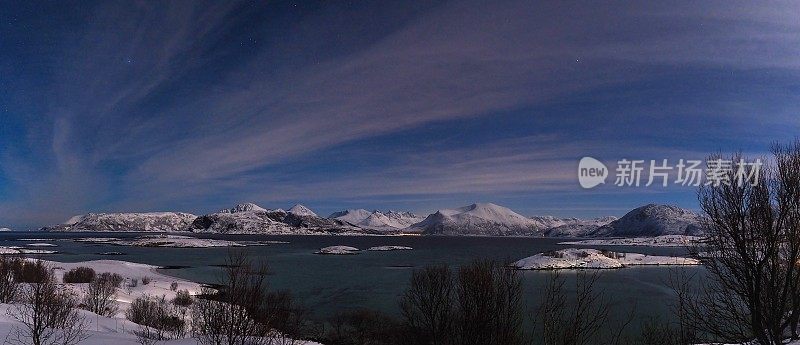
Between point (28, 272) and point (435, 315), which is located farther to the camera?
point (28, 272)

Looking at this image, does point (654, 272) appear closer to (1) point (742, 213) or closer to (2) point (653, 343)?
(2) point (653, 343)

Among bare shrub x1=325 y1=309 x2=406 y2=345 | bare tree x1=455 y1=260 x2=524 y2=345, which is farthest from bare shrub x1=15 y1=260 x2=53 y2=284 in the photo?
bare tree x1=455 y1=260 x2=524 y2=345

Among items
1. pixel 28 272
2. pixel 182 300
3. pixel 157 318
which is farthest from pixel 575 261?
pixel 28 272

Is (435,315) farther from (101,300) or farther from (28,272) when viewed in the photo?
(28,272)

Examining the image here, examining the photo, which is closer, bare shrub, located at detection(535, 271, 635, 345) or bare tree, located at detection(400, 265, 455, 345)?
bare shrub, located at detection(535, 271, 635, 345)

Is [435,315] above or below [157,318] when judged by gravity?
above

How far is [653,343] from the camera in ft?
71.0

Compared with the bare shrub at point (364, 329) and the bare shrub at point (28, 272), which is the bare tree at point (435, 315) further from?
the bare shrub at point (28, 272)

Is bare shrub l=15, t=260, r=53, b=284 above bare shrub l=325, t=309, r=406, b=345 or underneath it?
above

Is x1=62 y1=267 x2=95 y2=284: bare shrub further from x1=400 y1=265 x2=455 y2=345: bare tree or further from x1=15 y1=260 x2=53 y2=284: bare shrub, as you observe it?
x1=400 y1=265 x2=455 y2=345: bare tree

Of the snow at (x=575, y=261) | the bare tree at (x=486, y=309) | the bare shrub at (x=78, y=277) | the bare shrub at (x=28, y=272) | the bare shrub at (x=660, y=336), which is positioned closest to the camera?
the bare shrub at (x=660, y=336)

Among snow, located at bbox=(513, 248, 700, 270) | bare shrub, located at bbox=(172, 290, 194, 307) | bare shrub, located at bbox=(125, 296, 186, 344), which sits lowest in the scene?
snow, located at bbox=(513, 248, 700, 270)

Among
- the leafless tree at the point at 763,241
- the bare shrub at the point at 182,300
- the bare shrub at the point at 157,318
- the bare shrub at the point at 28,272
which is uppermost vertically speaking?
the leafless tree at the point at 763,241

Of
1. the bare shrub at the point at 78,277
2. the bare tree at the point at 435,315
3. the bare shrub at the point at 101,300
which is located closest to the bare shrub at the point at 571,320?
the bare tree at the point at 435,315
